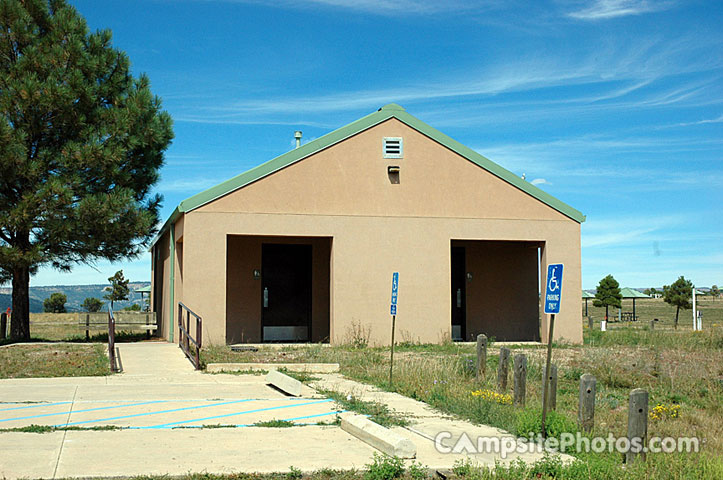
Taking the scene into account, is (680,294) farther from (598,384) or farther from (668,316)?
(598,384)

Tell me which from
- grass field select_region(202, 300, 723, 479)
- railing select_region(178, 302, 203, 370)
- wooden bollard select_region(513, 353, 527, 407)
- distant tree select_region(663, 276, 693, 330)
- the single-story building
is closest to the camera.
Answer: grass field select_region(202, 300, 723, 479)

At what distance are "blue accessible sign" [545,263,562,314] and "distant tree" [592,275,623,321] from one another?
135 ft

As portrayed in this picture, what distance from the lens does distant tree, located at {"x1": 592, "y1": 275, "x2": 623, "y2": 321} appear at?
48.0m

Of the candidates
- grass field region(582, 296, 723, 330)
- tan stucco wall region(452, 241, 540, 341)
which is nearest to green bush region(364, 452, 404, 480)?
tan stucco wall region(452, 241, 540, 341)

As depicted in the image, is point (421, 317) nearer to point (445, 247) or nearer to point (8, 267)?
point (445, 247)

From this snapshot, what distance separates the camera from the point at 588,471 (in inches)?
265

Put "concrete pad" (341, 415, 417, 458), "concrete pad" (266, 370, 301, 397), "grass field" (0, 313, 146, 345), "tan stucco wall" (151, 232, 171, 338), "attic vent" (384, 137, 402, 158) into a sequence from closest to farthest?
"concrete pad" (341, 415, 417, 458), "concrete pad" (266, 370, 301, 397), "attic vent" (384, 137, 402, 158), "tan stucco wall" (151, 232, 171, 338), "grass field" (0, 313, 146, 345)

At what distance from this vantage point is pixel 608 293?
48.6 m

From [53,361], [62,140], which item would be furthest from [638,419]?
[62,140]

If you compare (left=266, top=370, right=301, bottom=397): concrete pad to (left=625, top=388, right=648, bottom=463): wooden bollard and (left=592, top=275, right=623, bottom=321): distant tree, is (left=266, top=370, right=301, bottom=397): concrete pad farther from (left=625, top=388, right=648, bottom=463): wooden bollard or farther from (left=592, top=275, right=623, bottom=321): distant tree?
(left=592, top=275, right=623, bottom=321): distant tree

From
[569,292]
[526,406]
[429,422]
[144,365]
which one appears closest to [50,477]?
[429,422]

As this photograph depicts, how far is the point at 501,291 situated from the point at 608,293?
95.7ft

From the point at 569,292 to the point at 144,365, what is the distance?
11.7 metres

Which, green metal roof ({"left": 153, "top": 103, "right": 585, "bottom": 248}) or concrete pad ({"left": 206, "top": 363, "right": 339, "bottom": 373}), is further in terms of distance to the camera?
green metal roof ({"left": 153, "top": 103, "right": 585, "bottom": 248})
